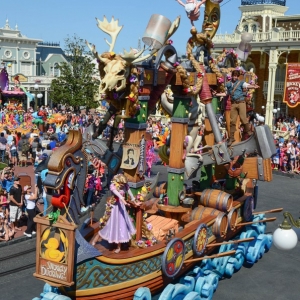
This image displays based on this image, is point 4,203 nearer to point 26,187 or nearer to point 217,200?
point 26,187

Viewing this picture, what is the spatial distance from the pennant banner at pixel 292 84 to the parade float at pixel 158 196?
14877mm

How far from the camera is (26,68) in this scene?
45406 millimetres

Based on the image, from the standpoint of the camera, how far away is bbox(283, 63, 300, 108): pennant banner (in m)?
23.0

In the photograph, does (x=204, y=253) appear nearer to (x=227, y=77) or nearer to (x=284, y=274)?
(x=284, y=274)

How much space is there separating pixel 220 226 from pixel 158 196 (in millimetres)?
1451

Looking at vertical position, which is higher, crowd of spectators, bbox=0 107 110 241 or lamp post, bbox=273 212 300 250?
lamp post, bbox=273 212 300 250

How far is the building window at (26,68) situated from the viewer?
148 ft

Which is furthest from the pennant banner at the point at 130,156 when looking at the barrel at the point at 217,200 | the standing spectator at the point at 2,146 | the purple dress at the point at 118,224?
the standing spectator at the point at 2,146

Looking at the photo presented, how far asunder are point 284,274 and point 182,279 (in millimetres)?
2350

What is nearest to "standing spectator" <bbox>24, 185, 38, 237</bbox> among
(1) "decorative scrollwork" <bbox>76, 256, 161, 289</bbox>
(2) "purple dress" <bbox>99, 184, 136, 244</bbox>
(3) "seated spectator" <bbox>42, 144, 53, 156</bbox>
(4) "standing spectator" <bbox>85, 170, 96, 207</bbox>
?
(3) "seated spectator" <bbox>42, 144, 53, 156</bbox>

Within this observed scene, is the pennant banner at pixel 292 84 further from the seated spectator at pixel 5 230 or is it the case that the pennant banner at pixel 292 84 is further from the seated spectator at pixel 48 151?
the seated spectator at pixel 5 230

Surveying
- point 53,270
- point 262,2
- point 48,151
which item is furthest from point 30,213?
point 262,2

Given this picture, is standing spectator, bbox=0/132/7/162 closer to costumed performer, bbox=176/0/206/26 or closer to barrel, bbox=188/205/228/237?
costumed performer, bbox=176/0/206/26

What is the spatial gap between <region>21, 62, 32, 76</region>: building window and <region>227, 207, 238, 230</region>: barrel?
40.2 meters
